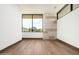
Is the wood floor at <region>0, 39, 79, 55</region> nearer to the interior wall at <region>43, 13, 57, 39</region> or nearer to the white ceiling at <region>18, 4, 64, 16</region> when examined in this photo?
the white ceiling at <region>18, 4, 64, 16</region>

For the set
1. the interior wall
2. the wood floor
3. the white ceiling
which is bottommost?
the wood floor

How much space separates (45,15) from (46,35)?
1525 millimetres

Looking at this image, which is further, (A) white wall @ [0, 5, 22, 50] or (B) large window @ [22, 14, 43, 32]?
(B) large window @ [22, 14, 43, 32]

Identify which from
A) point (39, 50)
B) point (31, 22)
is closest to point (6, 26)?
point (39, 50)

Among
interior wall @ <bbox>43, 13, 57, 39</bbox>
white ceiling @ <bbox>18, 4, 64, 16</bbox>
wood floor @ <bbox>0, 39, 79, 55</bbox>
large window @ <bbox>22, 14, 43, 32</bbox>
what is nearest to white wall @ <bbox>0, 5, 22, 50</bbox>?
wood floor @ <bbox>0, 39, 79, 55</bbox>

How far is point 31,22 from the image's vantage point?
10008mm

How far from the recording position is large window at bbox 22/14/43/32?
994cm

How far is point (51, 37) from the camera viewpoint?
9516mm

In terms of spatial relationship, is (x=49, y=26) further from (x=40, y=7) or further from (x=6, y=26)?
(x=6, y=26)

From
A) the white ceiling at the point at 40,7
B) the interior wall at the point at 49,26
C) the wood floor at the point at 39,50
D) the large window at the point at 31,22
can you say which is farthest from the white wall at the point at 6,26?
the large window at the point at 31,22

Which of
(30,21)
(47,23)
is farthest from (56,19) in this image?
(30,21)

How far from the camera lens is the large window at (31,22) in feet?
32.6

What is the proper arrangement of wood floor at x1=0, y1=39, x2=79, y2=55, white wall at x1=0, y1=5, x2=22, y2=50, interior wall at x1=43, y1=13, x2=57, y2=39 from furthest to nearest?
interior wall at x1=43, y1=13, x2=57, y2=39, white wall at x1=0, y1=5, x2=22, y2=50, wood floor at x1=0, y1=39, x2=79, y2=55

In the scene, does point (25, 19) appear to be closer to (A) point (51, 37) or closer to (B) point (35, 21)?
(B) point (35, 21)
